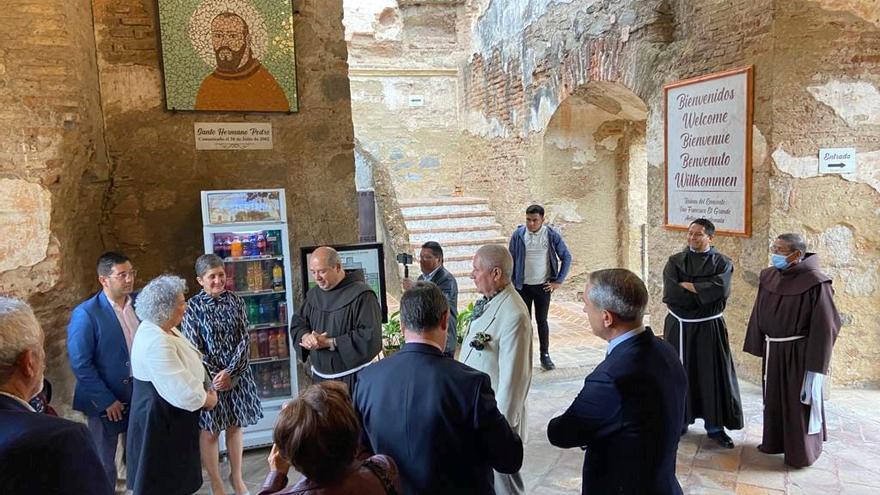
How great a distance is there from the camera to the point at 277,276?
15.4 ft

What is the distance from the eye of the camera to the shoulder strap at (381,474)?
5.39 feet

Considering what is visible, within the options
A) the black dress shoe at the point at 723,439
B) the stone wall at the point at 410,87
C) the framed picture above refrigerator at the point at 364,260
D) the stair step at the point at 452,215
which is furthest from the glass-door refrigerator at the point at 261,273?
the stone wall at the point at 410,87

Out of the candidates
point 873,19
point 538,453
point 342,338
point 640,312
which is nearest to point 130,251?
point 342,338

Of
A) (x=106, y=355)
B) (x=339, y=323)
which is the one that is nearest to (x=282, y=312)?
(x=339, y=323)

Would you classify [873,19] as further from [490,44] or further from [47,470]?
[490,44]

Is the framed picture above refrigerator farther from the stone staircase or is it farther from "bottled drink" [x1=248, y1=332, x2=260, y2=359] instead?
the stone staircase

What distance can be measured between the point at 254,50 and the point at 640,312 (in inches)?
160

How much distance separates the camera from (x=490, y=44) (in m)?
12.0

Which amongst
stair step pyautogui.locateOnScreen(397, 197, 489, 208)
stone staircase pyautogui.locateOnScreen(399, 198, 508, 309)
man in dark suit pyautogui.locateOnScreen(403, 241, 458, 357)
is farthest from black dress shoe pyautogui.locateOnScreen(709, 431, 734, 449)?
stair step pyautogui.locateOnScreen(397, 197, 489, 208)

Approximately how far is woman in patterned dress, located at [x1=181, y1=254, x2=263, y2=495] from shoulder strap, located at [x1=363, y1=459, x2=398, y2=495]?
2174mm

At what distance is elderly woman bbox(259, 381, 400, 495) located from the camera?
1533 millimetres

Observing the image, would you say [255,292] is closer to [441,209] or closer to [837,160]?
[837,160]

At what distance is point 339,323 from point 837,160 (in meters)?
4.67

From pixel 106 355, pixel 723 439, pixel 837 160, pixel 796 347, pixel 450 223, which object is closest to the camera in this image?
pixel 106 355
